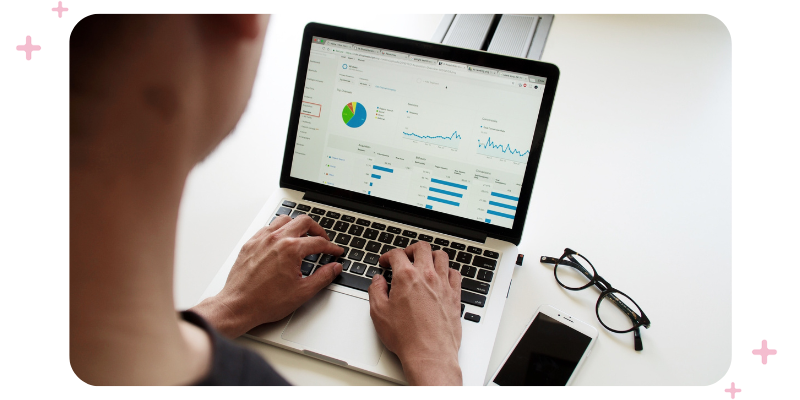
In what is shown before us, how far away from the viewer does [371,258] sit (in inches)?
31.8

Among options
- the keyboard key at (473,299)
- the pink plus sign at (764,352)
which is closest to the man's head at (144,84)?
the keyboard key at (473,299)

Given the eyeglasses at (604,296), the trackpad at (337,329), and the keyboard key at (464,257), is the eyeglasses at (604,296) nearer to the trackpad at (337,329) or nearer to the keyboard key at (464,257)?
the keyboard key at (464,257)

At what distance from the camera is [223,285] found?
2.51 feet

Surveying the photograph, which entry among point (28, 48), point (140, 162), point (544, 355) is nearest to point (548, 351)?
point (544, 355)

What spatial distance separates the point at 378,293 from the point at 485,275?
19 cm

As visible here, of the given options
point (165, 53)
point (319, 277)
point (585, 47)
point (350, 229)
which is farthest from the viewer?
point (585, 47)

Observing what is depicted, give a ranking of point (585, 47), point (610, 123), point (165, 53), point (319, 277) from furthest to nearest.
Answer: point (585, 47) → point (610, 123) → point (319, 277) → point (165, 53)

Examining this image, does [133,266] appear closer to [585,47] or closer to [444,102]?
[444,102]

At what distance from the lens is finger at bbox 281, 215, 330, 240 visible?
2.60 ft

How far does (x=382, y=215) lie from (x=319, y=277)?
0.19 meters

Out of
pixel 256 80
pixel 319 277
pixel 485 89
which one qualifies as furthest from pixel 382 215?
pixel 256 80

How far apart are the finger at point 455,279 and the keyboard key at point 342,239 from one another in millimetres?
193

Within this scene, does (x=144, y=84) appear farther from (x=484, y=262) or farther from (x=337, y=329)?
(x=484, y=262)

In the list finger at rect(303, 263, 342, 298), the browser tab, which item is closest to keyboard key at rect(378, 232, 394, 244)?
finger at rect(303, 263, 342, 298)
